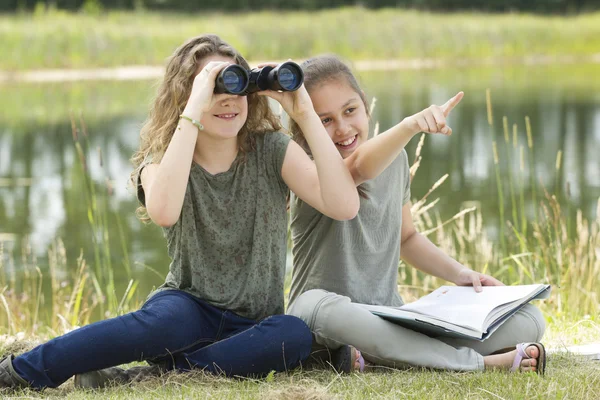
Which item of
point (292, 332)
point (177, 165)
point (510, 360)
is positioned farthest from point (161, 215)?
point (510, 360)

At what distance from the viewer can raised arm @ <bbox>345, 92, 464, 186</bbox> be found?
1876mm

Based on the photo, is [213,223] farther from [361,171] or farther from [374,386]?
[374,386]

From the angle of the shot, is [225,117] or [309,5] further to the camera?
[309,5]

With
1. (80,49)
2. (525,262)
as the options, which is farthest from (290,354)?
(80,49)

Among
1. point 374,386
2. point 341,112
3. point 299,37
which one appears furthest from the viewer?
point 299,37

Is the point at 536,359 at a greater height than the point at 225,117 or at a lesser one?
lesser

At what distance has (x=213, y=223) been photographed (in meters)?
2.04

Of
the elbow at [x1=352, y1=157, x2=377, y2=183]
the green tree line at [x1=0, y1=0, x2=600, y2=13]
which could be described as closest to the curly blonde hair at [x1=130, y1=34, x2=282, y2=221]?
the elbow at [x1=352, y1=157, x2=377, y2=183]

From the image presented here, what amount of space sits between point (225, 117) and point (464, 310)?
2.25 feet

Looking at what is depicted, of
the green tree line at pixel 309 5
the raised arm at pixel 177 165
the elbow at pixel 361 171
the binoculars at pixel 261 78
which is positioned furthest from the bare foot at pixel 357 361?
the green tree line at pixel 309 5

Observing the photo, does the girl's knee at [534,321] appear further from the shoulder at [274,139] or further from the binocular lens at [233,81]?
the binocular lens at [233,81]

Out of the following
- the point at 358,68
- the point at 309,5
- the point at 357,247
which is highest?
the point at 309,5

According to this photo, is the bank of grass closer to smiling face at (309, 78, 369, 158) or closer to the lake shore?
the lake shore

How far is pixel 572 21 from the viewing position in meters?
17.2
